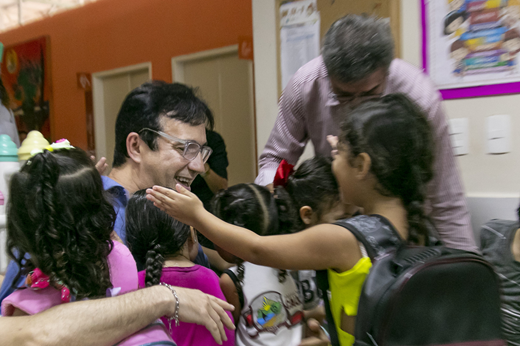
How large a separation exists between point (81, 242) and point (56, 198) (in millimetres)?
119

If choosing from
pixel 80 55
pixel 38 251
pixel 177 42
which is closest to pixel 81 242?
pixel 38 251

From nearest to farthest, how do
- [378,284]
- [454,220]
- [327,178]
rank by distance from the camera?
[378,284] → [327,178] → [454,220]

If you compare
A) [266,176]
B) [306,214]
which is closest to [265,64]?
[266,176]

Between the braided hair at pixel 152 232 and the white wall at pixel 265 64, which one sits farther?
the white wall at pixel 265 64

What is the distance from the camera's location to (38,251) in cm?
105

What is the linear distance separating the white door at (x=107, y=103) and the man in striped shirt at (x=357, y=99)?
12.5 feet

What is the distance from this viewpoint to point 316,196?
5.25 ft

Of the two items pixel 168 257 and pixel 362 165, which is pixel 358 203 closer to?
pixel 362 165

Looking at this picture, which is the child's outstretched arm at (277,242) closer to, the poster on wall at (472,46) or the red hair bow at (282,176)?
the red hair bow at (282,176)

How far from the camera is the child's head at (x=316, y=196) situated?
160 centimetres

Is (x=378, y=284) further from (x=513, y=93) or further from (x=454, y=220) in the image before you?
(x=513, y=93)

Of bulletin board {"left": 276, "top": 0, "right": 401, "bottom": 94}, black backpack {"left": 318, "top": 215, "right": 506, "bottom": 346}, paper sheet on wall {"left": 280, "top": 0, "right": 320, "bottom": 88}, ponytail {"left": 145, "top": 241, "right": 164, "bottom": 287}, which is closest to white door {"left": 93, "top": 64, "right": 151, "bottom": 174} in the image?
paper sheet on wall {"left": 280, "top": 0, "right": 320, "bottom": 88}

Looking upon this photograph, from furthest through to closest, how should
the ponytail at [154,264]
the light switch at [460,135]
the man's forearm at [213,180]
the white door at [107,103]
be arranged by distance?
the white door at [107,103] → the man's forearm at [213,180] → the light switch at [460,135] → the ponytail at [154,264]

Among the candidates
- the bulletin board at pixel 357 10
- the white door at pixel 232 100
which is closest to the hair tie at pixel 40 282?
the bulletin board at pixel 357 10
